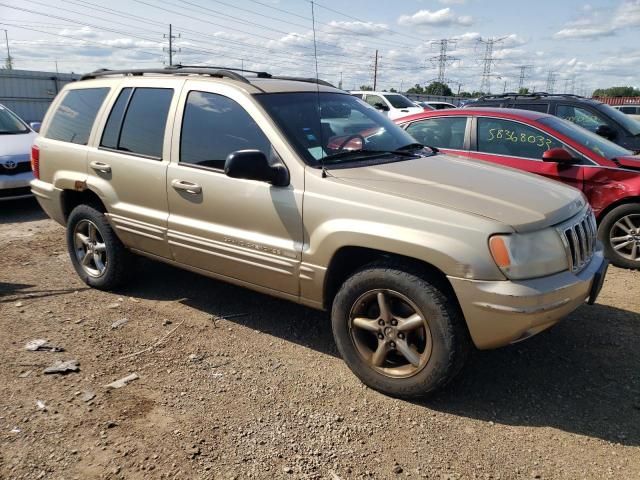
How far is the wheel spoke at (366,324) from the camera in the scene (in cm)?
326

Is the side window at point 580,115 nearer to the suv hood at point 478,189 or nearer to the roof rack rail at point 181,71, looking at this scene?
the suv hood at point 478,189

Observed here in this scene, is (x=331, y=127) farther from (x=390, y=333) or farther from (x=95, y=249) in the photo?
(x=95, y=249)

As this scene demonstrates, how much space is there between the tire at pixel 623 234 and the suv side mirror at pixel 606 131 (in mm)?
2369

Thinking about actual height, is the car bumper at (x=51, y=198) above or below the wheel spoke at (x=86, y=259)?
above

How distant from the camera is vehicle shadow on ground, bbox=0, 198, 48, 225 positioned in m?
7.68

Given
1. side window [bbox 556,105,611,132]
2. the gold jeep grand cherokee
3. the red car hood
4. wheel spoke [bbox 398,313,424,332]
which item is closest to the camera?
the gold jeep grand cherokee

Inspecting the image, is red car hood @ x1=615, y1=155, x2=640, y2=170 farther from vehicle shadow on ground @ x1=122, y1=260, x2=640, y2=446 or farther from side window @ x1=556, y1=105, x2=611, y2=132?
side window @ x1=556, y1=105, x2=611, y2=132

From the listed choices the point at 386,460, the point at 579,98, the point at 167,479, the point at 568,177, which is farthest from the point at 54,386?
the point at 579,98

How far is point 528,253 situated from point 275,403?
165 cm

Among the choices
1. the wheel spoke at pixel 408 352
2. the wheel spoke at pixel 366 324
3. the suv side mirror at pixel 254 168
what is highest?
the suv side mirror at pixel 254 168

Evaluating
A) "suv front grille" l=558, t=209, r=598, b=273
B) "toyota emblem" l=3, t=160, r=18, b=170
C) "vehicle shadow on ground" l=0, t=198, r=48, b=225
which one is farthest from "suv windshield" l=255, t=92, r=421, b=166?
"toyota emblem" l=3, t=160, r=18, b=170

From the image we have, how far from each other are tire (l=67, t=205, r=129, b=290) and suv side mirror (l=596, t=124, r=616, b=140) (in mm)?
6477

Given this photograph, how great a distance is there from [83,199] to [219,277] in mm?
1834

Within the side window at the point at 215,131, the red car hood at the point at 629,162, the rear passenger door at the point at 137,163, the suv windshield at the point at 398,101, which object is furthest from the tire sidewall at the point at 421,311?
the suv windshield at the point at 398,101
